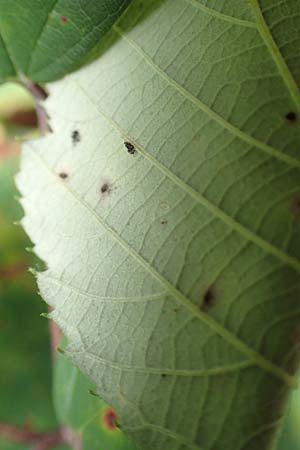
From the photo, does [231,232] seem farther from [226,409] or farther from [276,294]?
[226,409]

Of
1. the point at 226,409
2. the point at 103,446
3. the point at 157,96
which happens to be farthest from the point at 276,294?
the point at 103,446

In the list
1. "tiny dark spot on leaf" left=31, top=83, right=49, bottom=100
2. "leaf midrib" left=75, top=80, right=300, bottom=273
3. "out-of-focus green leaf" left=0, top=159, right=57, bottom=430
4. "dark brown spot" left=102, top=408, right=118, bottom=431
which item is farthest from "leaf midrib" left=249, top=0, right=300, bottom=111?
"out-of-focus green leaf" left=0, top=159, right=57, bottom=430

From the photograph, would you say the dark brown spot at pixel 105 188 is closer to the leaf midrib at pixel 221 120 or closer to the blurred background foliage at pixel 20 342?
the leaf midrib at pixel 221 120

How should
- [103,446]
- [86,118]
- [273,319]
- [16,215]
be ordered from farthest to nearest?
[16,215] < [103,446] < [86,118] < [273,319]

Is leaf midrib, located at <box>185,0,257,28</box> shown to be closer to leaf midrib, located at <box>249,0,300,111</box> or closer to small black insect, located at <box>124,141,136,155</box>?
leaf midrib, located at <box>249,0,300,111</box>

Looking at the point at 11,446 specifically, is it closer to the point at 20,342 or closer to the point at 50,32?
the point at 20,342

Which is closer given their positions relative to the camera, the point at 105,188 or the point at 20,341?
the point at 105,188

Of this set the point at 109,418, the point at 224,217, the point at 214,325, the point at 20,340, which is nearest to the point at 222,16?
the point at 224,217
